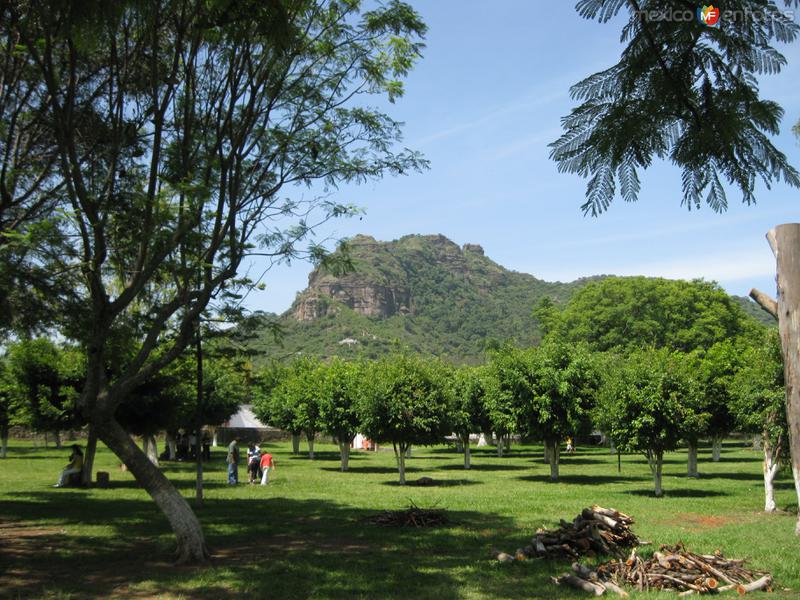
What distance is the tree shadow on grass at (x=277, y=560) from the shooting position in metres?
9.12

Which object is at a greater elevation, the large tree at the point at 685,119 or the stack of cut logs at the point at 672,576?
the large tree at the point at 685,119

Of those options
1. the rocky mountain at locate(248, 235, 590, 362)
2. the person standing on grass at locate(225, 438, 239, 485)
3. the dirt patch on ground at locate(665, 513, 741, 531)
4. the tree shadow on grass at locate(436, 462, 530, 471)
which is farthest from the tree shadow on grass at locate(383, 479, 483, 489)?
the rocky mountain at locate(248, 235, 590, 362)

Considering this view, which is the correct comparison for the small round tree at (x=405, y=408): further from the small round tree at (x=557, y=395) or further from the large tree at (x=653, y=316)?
the large tree at (x=653, y=316)

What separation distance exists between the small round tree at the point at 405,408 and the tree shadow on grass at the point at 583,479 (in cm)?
470

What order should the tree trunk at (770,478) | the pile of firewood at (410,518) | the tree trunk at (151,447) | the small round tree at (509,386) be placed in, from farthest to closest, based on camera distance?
the small round tree at (509,386)
the tree trunk at (151,447)
the tree trunk at (770,478)
the pile of firewood at (410,518)

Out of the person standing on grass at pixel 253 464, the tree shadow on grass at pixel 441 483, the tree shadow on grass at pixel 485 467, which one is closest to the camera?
the tree shadow on grass at pixel 441 483

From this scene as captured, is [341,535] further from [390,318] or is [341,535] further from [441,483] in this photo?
[390,318]

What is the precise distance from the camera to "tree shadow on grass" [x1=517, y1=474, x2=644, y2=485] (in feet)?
89.3

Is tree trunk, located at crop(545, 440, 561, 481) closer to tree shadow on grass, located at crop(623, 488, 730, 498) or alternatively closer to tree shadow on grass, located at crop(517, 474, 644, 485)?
tree shadow on grass, located at crop(517, 474, 644, 485)

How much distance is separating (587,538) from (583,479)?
18.2 meters

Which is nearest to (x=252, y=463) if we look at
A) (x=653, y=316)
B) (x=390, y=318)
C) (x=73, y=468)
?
(x=73, y=468)

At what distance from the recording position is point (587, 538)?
449 inches

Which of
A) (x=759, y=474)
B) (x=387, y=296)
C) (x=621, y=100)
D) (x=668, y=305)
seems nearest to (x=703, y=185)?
(x=621, y=100)

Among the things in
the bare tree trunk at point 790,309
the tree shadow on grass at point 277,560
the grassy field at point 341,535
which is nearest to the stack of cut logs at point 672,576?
the grassy field at point 341,535
